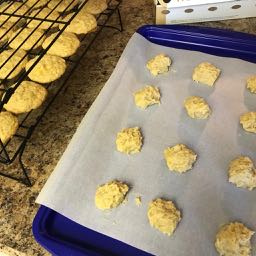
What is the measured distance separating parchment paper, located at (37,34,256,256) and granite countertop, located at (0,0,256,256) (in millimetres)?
84

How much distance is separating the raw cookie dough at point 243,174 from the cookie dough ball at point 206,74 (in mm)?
281

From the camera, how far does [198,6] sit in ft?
3.59

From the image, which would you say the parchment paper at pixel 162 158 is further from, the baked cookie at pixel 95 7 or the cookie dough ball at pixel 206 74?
the baked cookie at pixel 95 7

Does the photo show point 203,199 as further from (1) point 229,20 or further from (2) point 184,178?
(1) point 229,20

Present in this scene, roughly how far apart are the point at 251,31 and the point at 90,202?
83 centimetres

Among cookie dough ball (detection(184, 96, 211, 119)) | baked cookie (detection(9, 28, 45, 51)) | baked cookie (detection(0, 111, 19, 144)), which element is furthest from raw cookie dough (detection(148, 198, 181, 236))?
baked cookie (detection(9, 28, 45, 51))

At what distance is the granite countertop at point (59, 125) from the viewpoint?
73 centimetres

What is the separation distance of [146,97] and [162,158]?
19 cm

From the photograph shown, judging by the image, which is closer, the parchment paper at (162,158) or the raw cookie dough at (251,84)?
the parchment paper at (162,158)

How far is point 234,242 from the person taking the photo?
655mm

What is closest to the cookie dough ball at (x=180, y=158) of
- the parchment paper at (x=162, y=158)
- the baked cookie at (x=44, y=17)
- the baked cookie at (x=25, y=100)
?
the parchment paper at (x=162, y=158)

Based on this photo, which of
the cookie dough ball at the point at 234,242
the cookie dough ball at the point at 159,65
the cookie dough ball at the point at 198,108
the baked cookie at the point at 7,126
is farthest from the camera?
the cookie dough ball at the point at 159,65

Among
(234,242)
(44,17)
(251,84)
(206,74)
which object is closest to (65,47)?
(44,17)

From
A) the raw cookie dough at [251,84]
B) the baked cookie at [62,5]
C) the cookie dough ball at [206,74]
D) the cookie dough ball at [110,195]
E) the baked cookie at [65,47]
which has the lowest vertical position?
the cookie dough ball at [110,195]
